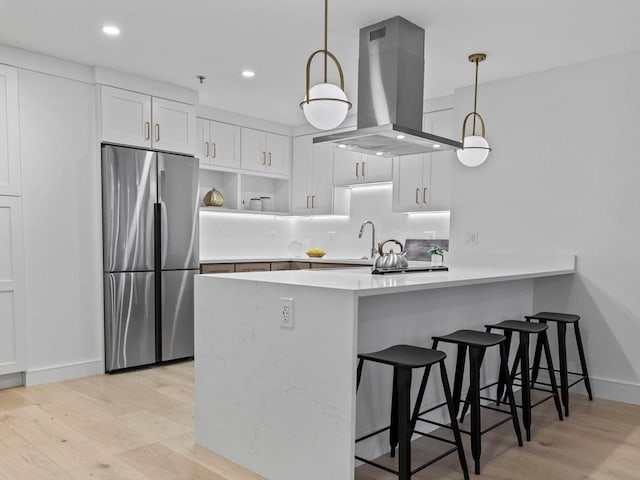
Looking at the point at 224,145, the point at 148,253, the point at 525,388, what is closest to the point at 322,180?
the point at 224,145

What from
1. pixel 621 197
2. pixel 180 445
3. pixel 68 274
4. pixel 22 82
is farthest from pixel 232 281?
pixel 621 197

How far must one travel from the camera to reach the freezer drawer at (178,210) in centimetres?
454

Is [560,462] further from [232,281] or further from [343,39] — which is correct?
[343,39]

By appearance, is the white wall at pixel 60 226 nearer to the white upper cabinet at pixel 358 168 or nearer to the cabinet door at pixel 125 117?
the cabinet door at pixel 125 117

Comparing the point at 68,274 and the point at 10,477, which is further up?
the point at 68,274

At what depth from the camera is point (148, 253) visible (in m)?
4.45

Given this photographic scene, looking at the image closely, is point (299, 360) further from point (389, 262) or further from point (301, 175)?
point (301, 175)

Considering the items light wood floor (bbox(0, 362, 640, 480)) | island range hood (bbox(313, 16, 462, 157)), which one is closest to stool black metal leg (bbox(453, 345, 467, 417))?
light wood floor (bbox(0, 362, 640, 480))

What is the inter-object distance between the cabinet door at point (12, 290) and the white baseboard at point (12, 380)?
107 millimetres

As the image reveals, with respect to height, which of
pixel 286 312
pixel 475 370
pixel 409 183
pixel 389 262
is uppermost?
pixel 409 183

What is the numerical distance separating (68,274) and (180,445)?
2.04 meters

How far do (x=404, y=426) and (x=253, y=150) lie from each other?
14.6ft

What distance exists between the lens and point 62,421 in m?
3.16

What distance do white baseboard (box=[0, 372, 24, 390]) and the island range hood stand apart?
2.97 metres
